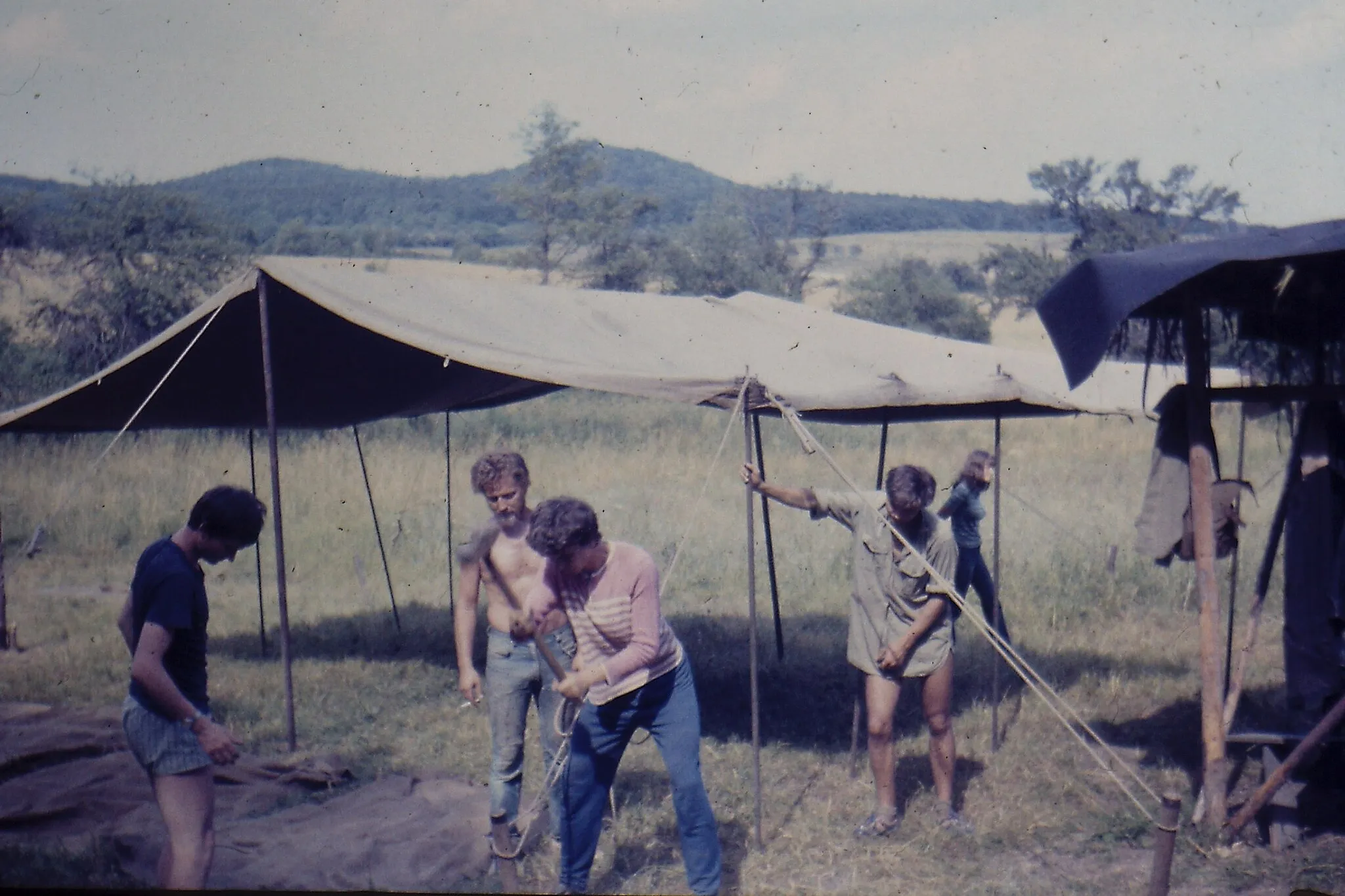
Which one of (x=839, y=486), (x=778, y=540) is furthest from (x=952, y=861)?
(x=839, y=486)

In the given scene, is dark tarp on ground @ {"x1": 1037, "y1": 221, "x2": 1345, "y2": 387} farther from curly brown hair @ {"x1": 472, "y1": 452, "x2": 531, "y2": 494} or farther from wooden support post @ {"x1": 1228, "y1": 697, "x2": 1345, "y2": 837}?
curly brown hair @ {"x1": 472, "y1": 452, "x2": 531, "y2": 494}

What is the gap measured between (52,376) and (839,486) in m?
10.4

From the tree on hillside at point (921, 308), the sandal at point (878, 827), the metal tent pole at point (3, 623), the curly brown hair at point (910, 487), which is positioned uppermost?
the tree on hillside at point (921, 308)

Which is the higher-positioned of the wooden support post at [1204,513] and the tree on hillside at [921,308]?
the tree on hillside at [921,308]

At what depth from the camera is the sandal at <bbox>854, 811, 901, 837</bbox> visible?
4770mm

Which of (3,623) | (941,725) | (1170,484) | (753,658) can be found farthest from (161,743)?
(3,623)

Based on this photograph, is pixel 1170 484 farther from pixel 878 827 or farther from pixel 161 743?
pixel 161 743

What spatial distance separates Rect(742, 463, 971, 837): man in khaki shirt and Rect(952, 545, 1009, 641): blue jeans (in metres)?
1.92

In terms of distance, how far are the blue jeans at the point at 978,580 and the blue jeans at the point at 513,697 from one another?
10.5 ft

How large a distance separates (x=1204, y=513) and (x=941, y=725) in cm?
135

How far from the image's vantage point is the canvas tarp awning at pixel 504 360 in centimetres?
519

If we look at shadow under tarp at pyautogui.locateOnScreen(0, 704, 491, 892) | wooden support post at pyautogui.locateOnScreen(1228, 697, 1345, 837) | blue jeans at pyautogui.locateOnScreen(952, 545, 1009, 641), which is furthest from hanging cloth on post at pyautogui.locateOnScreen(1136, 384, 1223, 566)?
shadow under tarp at pyautogui.locateOnScreen(0, 704, 491, 892)

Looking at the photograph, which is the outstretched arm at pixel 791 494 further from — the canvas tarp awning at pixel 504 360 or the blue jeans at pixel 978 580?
the blue jeans at pixel 978 580

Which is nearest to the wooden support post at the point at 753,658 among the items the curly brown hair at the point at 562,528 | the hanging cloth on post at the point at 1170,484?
the curly brown hair at the point at 562,528
